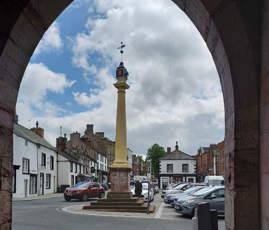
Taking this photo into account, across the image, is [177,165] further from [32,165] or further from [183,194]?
[183,194]

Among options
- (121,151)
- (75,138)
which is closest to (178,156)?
(75,138)

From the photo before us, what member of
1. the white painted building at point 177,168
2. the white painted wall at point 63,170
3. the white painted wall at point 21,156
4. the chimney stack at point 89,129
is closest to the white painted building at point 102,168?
the chimney stack at point 89,129

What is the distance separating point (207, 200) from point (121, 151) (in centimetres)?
809

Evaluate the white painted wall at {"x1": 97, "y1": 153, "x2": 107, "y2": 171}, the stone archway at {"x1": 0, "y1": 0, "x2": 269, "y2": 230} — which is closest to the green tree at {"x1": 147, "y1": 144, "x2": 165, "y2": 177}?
the white painted wall at {"x1": 97, "y1": 153, "x2": 107, "y2": 171}

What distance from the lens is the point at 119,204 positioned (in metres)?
24.8

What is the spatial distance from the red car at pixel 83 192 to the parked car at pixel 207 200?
1657 cm

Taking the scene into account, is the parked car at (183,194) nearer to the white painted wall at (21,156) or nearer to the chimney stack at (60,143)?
the white painted wall at (21,156)

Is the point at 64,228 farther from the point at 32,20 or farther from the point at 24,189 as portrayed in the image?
the point at 24,189

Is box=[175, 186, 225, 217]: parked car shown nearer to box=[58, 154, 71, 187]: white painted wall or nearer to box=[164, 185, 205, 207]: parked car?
box=[164, 185, 205, 207]: parked car

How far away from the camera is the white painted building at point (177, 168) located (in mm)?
84562

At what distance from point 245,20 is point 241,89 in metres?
0.61

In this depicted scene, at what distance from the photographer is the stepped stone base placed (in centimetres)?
2420

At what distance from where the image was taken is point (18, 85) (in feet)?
16.6

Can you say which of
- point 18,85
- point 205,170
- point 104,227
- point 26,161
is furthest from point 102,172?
point 18,85
